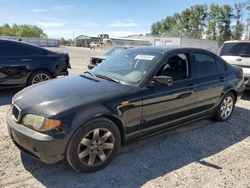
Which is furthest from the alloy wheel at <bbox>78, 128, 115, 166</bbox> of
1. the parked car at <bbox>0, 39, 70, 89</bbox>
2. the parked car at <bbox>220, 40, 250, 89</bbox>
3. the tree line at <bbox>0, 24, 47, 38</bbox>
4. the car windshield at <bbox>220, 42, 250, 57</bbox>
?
the tree line at <bbox>0, 24, 47, 38</bbox>

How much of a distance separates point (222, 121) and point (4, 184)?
4271 mm

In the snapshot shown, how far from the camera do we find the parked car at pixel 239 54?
7.75 m

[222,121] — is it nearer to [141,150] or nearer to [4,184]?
[141,150]

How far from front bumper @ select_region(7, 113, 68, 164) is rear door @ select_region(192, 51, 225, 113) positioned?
106 inches

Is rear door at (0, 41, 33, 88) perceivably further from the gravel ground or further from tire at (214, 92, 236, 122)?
tire at (214, 92, 236, 122)

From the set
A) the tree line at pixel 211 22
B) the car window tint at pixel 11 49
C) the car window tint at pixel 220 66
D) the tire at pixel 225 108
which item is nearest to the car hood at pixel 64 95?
the car window tint at pixel 220 66

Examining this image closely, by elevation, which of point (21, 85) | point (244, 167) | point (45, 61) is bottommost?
point (244, 167)

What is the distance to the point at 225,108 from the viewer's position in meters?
5.48

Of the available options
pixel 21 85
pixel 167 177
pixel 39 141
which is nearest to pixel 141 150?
pixel 167 177

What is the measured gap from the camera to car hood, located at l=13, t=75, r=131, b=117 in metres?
3.11

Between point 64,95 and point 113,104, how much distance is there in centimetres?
64

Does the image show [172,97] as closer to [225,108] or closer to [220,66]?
[220,66]

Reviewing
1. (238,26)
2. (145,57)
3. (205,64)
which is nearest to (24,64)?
(145,57)

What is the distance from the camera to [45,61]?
732 centimetres
